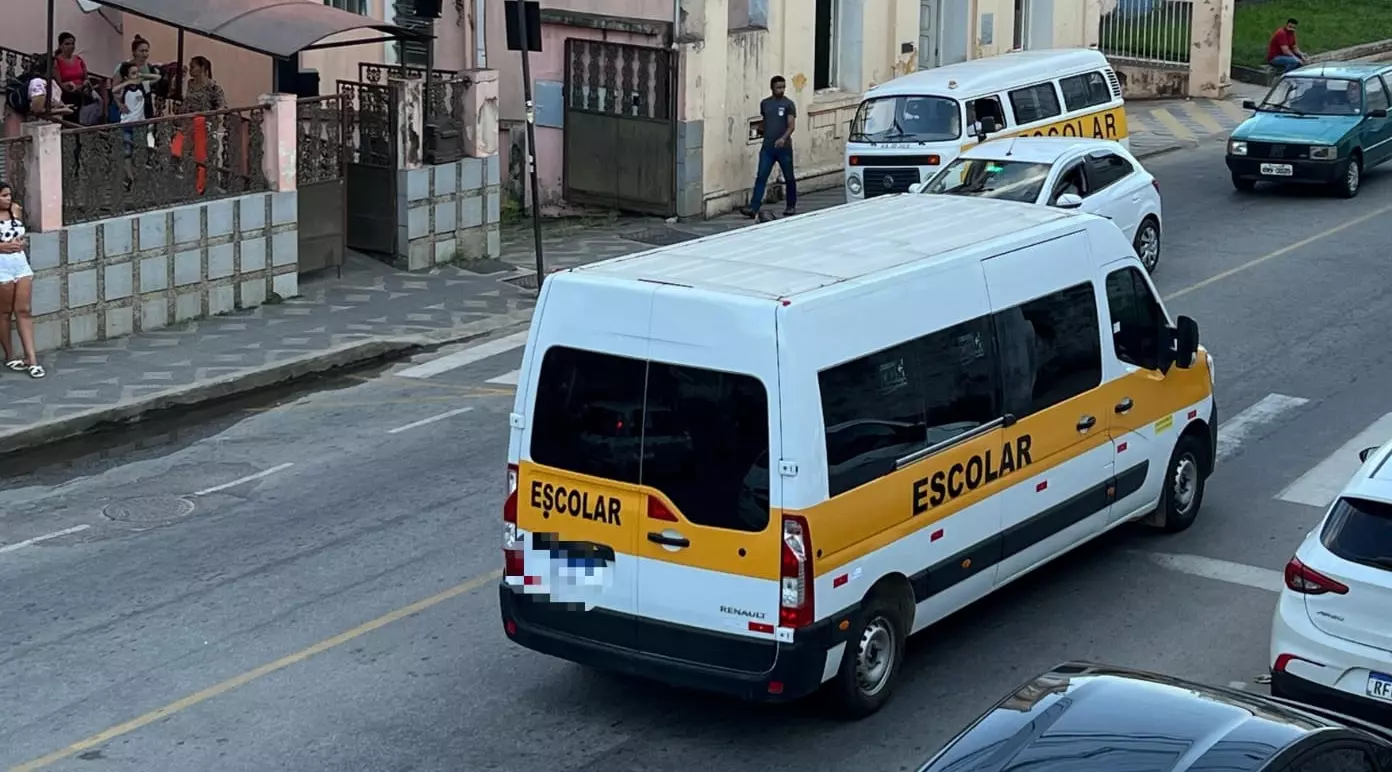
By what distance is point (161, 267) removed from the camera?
60.8ft

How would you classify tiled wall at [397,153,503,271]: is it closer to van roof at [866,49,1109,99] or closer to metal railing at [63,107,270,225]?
metal railing at [63,107,270,225]

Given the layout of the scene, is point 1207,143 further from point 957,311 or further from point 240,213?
point 957,311

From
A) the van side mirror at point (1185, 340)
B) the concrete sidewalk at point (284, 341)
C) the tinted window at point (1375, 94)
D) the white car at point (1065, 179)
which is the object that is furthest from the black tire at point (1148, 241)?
the van side mirror at point (1185, 340)

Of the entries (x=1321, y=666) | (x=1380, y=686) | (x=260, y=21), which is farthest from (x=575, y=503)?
(x=260, y=21)

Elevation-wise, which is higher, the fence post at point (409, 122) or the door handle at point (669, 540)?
the fence post at point (409, 122)

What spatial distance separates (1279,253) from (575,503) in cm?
1416

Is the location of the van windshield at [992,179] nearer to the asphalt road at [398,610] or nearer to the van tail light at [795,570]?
the asphalt road at [398,610]

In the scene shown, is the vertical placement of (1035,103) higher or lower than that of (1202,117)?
higher

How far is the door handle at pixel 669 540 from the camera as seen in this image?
30.5ft

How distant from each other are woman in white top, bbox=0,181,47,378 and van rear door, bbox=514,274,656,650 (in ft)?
27.9

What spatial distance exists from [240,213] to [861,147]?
25.6 ft

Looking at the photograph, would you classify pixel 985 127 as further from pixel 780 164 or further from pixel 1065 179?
pixel 1065 179

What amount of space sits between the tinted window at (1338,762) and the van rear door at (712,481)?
302 centimetres

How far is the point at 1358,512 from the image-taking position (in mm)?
9141
